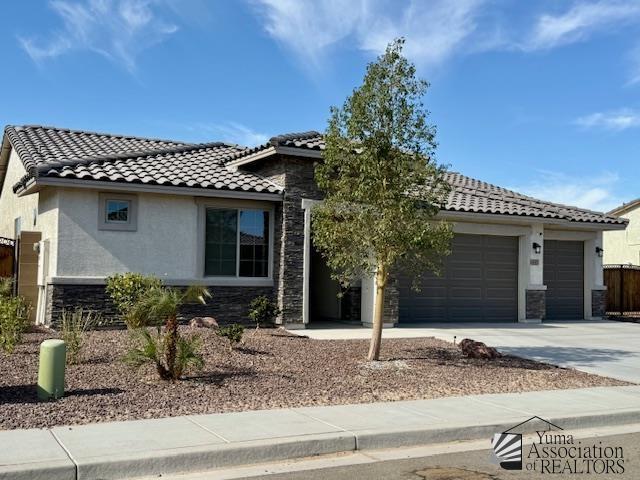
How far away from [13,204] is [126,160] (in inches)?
255

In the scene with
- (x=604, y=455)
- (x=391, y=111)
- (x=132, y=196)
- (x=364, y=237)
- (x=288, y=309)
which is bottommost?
(x=604, y=455)

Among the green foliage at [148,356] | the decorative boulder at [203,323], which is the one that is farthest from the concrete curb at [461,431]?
the decorative boulder at [203,323]

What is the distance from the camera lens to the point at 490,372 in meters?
11.9

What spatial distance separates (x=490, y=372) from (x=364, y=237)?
311cm

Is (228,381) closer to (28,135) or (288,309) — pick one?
(288,309)

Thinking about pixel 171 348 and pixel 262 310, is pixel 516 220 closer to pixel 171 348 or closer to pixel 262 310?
pixel 262 310

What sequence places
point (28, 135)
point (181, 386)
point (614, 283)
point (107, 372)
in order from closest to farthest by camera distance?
point (181, 386) < point (107, 372) < point (28, 135) < point (614, 283)

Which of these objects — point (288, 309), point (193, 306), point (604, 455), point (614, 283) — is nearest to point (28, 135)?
point (193, 306)

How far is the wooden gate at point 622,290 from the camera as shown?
26656 mm

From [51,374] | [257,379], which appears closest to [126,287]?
[257,379]

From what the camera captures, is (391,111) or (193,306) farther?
(193,306)

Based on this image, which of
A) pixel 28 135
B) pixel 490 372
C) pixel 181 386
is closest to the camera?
pixel 181 386

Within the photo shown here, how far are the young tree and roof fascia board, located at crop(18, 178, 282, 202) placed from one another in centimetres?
448

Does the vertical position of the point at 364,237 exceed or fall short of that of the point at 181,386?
it exceeds it
